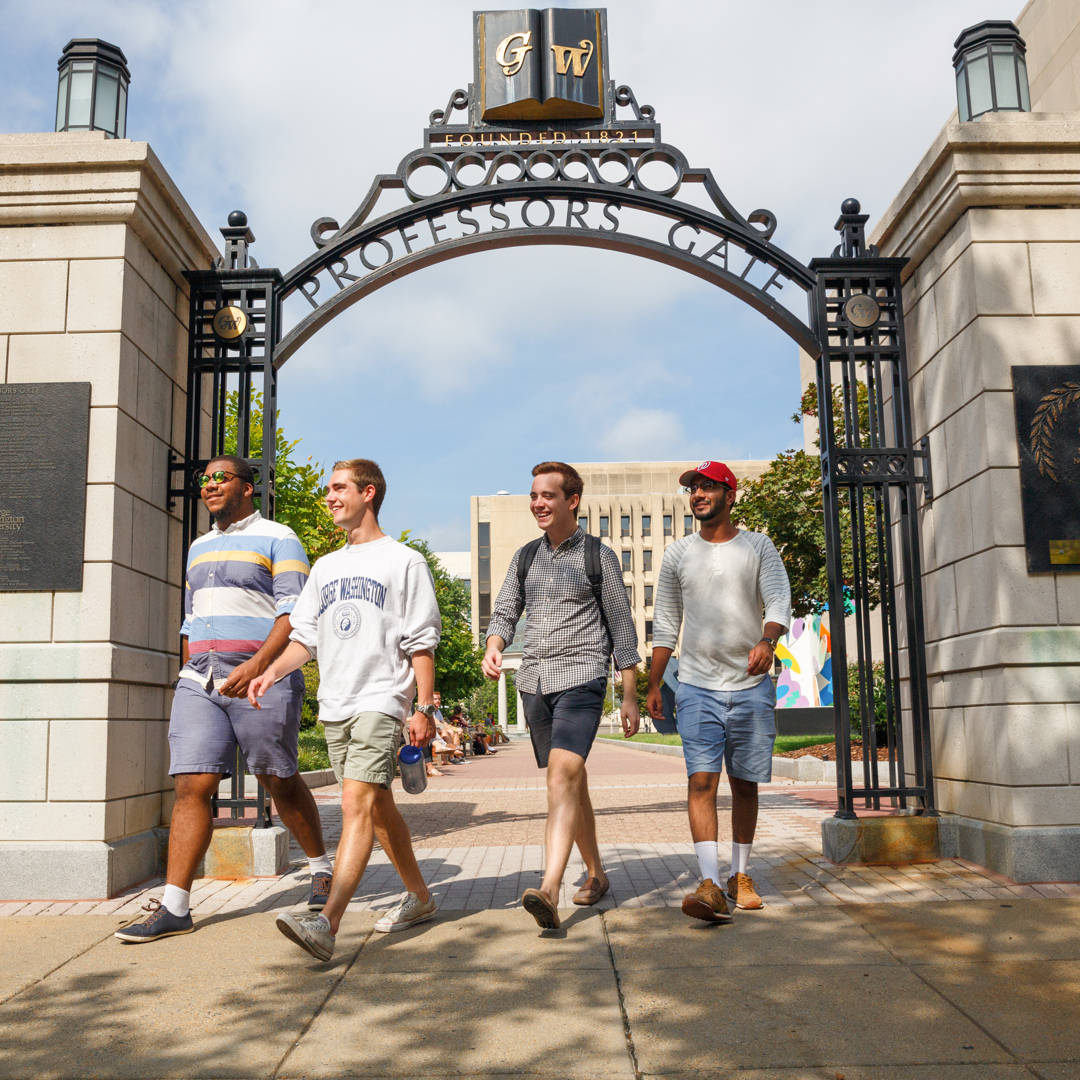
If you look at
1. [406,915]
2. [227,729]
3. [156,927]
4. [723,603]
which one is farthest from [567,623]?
[156,927]

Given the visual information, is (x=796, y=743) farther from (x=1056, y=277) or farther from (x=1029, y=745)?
(x=1056, y=277)

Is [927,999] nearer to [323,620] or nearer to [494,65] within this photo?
[323,620]

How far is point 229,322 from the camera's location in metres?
7.25

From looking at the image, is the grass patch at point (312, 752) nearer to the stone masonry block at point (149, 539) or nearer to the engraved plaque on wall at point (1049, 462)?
the stone masonry block at point (149, 539)

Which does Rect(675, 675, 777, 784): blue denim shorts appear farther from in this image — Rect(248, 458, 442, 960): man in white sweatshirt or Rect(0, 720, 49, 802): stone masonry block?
Rect(0, 720, 49, 802): stone masonry block

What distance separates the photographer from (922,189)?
6.78m

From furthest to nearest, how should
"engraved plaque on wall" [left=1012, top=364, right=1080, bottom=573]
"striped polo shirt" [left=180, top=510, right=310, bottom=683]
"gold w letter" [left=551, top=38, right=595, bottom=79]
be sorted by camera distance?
"gold w letter" [left=551, top=38, right=595, bottom=79], "engraved plaque on wall" [left=1012, top=364, right=1080, bottom=573], "striped polo shirt" [left=180, top=510, right=310, bottom=683]

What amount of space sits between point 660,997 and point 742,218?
5.48m

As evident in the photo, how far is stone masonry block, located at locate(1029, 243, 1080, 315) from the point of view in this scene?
635 cm

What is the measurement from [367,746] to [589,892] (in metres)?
1.52

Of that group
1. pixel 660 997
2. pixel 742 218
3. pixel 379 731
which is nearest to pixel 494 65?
pixel 742 218

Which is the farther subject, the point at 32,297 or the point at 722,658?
the point at 32,297

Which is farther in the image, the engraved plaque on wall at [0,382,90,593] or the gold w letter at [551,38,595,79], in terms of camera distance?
the gold w letter at [551,38,595,79]

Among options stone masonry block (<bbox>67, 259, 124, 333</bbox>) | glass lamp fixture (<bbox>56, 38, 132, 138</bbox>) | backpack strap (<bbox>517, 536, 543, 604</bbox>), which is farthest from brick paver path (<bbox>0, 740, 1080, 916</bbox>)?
glass lamp fixture (<bbox>56, 38, 132, 138</bbox>)
